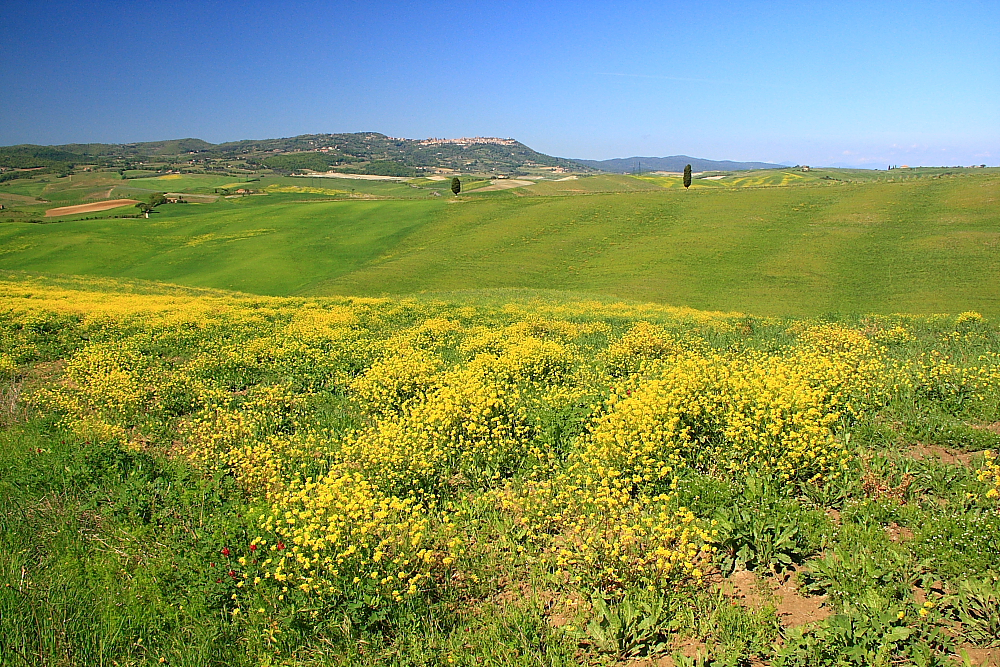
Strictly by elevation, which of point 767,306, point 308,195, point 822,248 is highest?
point 308,195

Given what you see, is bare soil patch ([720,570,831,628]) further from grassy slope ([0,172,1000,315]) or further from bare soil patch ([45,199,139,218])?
bare soil patch ([45,199,139,218])

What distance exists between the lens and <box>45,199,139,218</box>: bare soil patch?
3393 inches

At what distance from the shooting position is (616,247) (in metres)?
55.7

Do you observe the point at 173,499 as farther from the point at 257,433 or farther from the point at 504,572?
the point at 504,572

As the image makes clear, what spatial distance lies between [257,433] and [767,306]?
118ft

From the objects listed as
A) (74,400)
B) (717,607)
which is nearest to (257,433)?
(74,400)

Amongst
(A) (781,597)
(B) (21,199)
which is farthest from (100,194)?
(A) (781,597)

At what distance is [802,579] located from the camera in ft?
16.2

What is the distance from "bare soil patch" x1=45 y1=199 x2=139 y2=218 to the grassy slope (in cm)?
1912

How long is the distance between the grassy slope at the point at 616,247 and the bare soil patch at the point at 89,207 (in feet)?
62.7

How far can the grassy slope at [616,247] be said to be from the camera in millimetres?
41281

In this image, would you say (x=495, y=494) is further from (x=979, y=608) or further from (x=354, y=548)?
(x=979, y=608)

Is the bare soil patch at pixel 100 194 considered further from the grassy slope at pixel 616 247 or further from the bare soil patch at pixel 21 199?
the grassy slope at pixel 616 247

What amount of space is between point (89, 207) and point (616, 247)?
88.5 m
